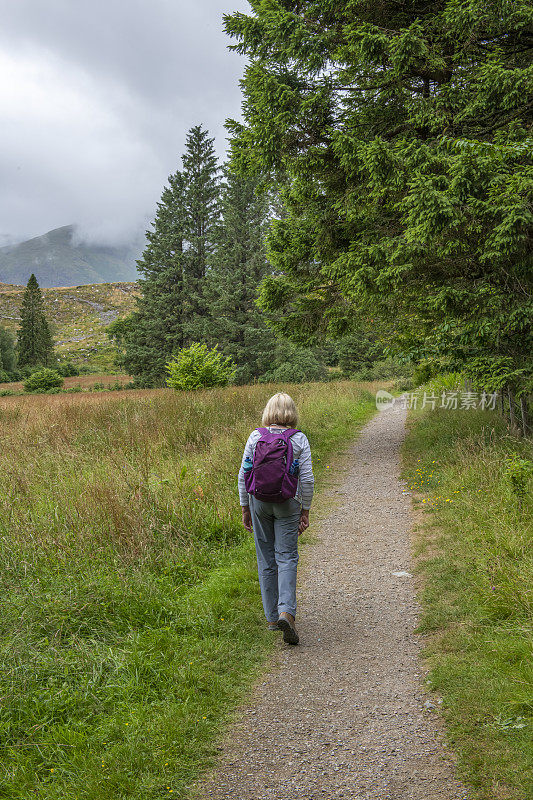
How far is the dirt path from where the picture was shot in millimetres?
2738

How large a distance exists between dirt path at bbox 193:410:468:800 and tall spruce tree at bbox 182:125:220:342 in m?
33.1

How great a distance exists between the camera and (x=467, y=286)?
8039mm

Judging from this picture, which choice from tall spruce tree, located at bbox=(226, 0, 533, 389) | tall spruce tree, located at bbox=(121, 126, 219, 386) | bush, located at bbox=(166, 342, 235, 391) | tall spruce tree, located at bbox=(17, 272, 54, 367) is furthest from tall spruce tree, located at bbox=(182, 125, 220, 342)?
tall spruce tree, located at bbox=(17, 272, 54, 367)

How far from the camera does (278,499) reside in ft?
13.5

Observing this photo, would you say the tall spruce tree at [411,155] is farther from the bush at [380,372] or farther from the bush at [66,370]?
the bush at [66,370]

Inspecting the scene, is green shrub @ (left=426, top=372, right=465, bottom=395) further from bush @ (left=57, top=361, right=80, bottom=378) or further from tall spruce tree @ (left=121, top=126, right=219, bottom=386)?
bush @ (left=57, top=361, right=80, bottom=378)

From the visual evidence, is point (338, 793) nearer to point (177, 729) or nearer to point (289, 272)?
point (177, 729)

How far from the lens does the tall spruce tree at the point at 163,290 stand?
122 ft

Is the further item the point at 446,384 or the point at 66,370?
the point at 66,370

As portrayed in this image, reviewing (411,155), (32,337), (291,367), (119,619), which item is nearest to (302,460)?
(119,619)

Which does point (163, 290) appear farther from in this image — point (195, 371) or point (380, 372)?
point (195, 371)

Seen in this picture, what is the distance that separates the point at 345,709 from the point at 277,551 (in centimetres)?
130

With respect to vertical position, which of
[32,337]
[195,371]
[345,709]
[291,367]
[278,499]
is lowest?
[345,709]

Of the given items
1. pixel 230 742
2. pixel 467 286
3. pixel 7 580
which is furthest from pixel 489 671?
pixel 467 286
